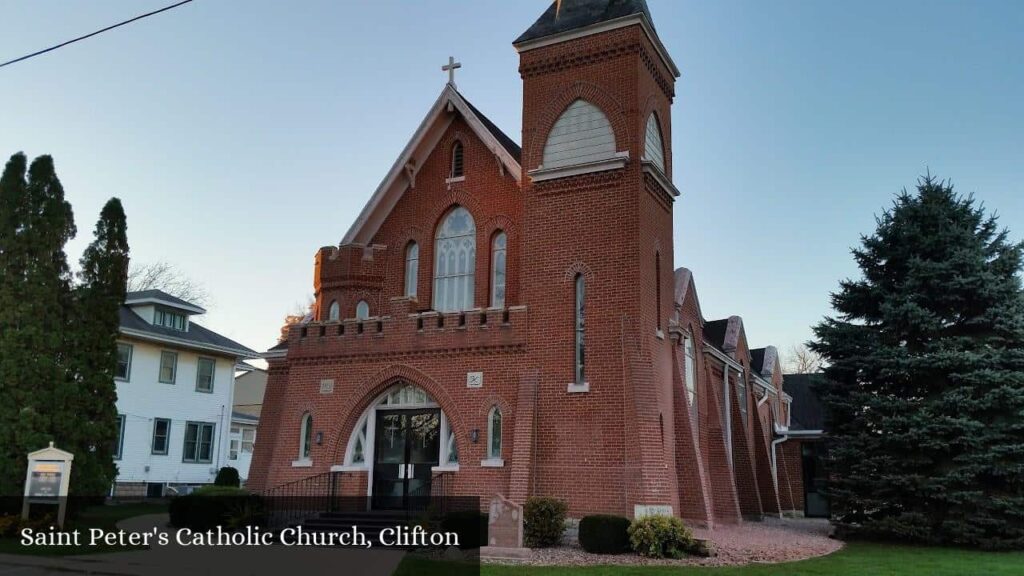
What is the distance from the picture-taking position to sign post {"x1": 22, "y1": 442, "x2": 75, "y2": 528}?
16.4m

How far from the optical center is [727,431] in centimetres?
2708

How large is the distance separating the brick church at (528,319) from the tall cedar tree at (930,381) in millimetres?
3602

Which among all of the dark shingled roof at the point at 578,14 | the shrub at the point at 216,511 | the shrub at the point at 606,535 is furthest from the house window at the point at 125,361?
the shrub at the point at 606,535

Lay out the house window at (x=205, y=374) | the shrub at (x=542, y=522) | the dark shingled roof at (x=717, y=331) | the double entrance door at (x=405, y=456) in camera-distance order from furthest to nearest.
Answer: the house window at (x=205, y=374)
the dark shingled roof at (x=717, y=331)
the double entrance door at (x=405, y=456)
the shrub at (x=542, y=522)

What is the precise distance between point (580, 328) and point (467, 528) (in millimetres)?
5243

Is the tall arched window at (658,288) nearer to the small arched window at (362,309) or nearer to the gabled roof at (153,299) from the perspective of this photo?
the small arched window at (362,309)

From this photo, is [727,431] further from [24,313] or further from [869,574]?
[24,313]

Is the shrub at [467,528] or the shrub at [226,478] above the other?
the shrub at [226,478]

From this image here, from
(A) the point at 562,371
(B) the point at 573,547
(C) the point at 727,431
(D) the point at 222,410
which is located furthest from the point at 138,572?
(D) the point at 222,410

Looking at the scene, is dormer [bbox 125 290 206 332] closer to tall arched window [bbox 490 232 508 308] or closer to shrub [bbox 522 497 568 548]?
tall arched window [bbox 490 232 508 308]

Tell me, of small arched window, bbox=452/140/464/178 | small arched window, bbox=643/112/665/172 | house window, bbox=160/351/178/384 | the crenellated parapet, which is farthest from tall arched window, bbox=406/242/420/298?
house window, bbox=160/351/178/384

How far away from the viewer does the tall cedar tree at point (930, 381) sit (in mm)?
19375

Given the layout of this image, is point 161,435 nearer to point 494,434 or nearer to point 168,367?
point 168,367

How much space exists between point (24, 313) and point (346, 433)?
7.57m
